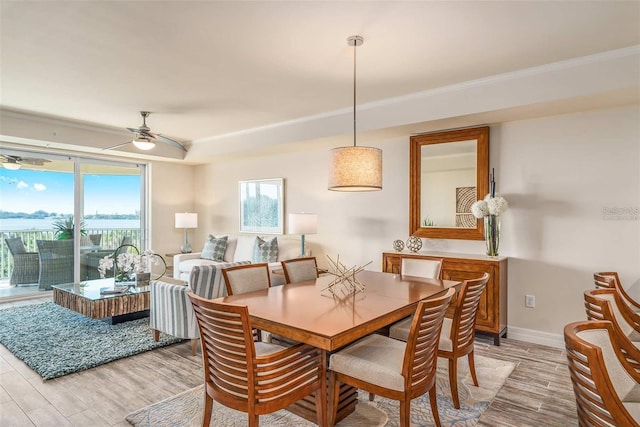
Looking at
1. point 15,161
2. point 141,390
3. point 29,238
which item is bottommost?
point 141,390

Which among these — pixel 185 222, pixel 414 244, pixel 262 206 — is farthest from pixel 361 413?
pixel 185 222

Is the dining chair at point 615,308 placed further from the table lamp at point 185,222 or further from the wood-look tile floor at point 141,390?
the table lamp at point 185,222

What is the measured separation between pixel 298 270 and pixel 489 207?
2044 millimetres

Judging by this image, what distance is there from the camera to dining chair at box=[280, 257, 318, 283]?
319 centimetres

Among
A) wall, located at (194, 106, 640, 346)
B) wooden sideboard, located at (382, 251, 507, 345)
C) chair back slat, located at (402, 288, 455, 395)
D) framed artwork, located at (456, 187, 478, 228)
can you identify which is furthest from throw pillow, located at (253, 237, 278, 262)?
chair back slat, located at (402, 288, 455, 395)

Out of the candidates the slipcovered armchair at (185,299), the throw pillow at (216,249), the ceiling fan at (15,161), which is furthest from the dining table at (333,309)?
the ceiling fan at (15,161)

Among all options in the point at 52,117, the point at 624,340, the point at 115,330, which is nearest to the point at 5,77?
the point at 52,117

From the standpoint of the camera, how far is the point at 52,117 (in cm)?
500

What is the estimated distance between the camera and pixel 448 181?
14.0 feet

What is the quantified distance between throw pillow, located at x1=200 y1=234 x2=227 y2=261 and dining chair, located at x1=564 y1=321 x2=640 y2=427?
5388 mm

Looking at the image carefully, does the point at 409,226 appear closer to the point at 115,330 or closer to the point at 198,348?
the point at 198,348

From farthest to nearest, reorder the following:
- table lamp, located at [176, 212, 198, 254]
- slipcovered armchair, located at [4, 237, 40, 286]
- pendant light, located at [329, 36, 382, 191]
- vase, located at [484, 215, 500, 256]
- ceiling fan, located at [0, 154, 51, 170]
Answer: table lamp, located at [176, 212, 198, 254] < slipcovered armchair, located at [4, 237, 40, 286] < ceiling fan, located at [0, 154, 51, 170] < vase, located at [484, 215, 500, 256] < pendant light, located at [329, 36, 382, 191]

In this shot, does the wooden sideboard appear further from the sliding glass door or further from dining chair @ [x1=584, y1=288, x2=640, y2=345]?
the sliding glass door

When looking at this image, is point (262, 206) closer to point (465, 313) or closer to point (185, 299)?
point (185, 299)
